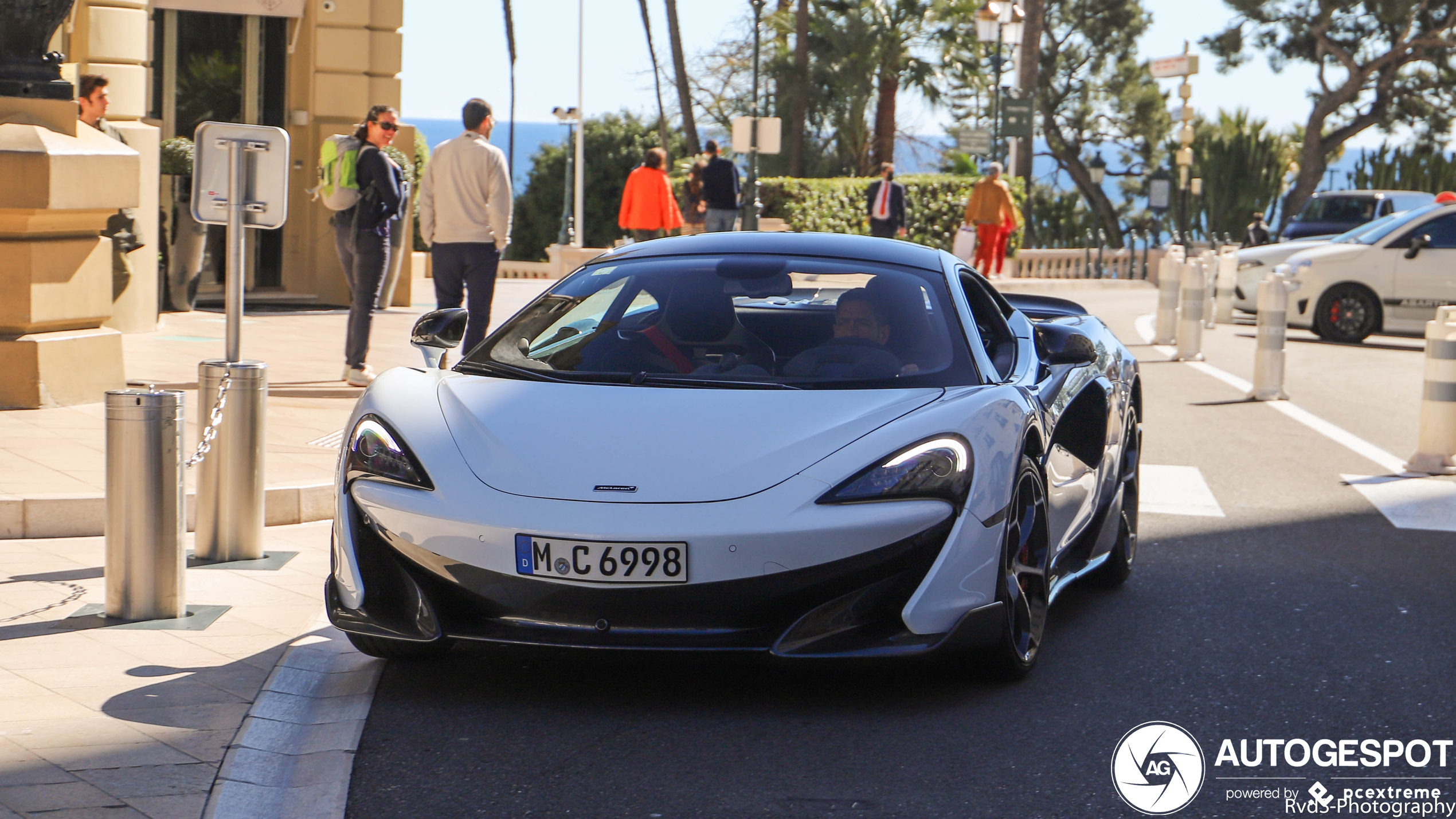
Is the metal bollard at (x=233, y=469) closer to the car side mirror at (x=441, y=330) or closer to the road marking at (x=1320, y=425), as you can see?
the car side mirror at (x=441, y=330)

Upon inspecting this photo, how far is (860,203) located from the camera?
110 feet

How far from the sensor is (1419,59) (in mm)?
52469

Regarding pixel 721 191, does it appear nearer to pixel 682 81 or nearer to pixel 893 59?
pixel 893 59

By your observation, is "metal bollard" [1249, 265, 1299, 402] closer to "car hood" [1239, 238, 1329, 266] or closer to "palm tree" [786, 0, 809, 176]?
"car hood" [1239, 238, 1329, 266]

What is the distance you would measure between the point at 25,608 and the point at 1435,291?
59.8 feet

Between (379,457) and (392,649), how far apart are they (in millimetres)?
596

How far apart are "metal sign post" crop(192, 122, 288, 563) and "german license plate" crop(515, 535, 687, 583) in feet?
7.32

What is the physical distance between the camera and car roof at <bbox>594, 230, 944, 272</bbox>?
5.68 metres

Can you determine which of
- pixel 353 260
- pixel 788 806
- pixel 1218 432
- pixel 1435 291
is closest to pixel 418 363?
pixel 353 260

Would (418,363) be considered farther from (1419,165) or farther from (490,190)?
(1419,165)

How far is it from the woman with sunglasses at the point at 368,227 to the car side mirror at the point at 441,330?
17.2 ft

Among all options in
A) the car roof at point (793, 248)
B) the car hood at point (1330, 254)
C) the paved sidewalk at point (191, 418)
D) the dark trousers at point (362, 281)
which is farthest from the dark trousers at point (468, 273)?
the car hood at point (1330, 254)

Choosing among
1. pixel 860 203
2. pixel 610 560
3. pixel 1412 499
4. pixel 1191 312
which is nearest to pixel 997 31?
pixel 860 203

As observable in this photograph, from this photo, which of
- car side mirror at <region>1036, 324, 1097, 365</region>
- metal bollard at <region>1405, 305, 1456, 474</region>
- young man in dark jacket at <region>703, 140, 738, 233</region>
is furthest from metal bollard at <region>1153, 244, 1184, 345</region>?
car side mirror at <region>1036, 324, 1097, 365</region>
